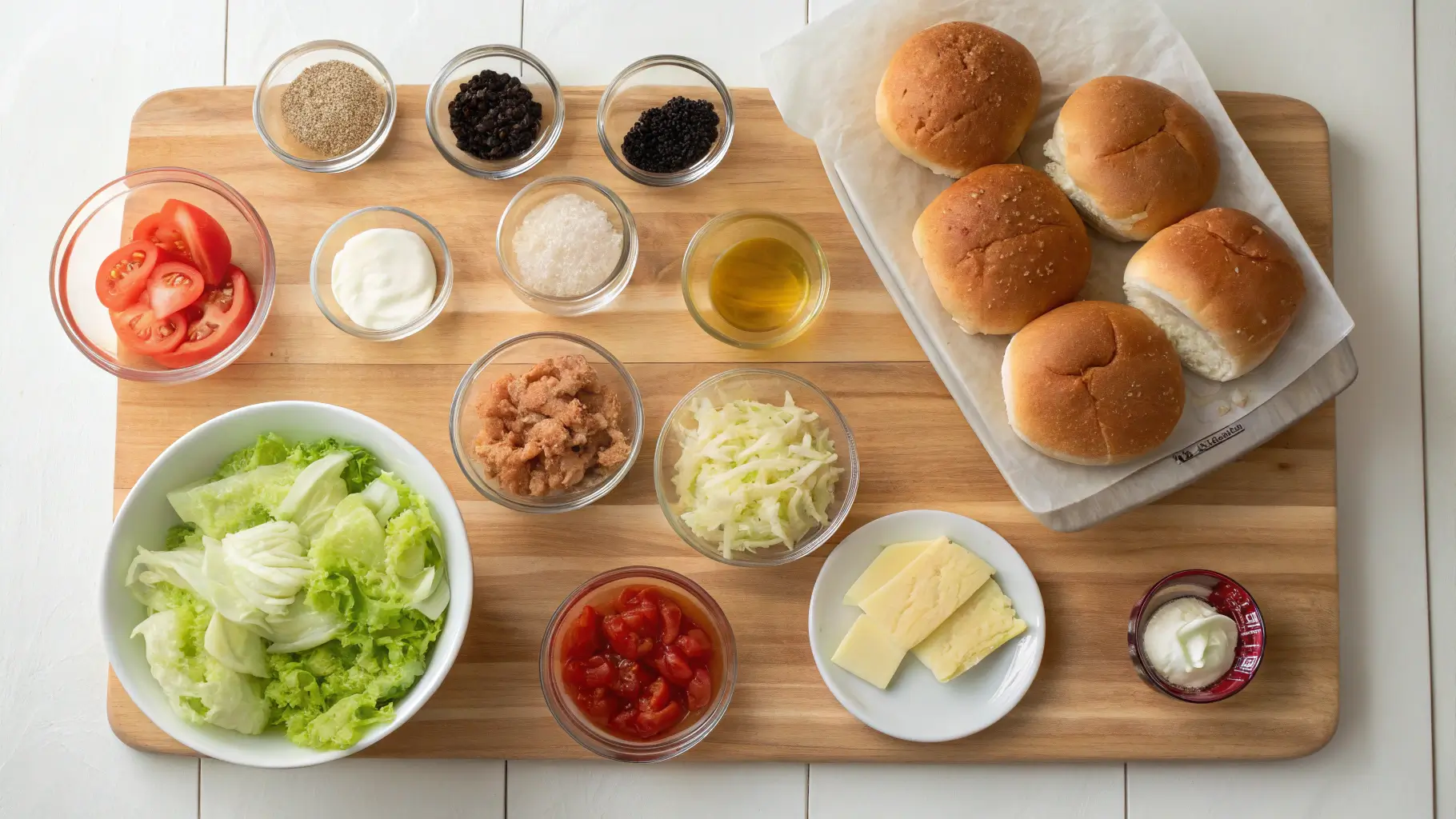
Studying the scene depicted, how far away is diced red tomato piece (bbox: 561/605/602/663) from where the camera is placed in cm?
205

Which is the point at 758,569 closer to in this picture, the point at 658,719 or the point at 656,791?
the point at 658,719

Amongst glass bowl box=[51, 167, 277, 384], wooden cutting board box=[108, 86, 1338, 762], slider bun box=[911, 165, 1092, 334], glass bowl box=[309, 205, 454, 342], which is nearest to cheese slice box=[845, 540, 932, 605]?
wooden cutting board box=[108, 86, 1338, 762]

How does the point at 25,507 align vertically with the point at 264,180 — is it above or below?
below

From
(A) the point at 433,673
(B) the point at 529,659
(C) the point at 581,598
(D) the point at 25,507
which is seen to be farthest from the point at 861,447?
(D) the point at 25,507

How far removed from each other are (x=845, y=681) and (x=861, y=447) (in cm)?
54

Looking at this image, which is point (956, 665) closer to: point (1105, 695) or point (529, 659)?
point (1105, 695)

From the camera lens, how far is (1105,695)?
2.18 m

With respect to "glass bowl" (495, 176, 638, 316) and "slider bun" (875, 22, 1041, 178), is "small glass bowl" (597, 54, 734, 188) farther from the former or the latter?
"slider bun" (875, 22, 1041, 178)

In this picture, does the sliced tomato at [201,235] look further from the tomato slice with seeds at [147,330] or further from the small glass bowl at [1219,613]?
the small glass bowl at [1219,613]

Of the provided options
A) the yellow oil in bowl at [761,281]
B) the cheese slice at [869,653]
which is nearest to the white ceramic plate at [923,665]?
the cheese slice at [869,653]

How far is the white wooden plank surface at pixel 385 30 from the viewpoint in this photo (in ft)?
7.89

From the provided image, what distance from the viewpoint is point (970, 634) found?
2123 mm

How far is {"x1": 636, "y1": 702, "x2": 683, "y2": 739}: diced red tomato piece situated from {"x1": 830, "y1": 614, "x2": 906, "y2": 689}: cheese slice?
1.25 ft

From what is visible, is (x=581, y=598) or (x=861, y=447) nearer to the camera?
(x=581, y=598)
